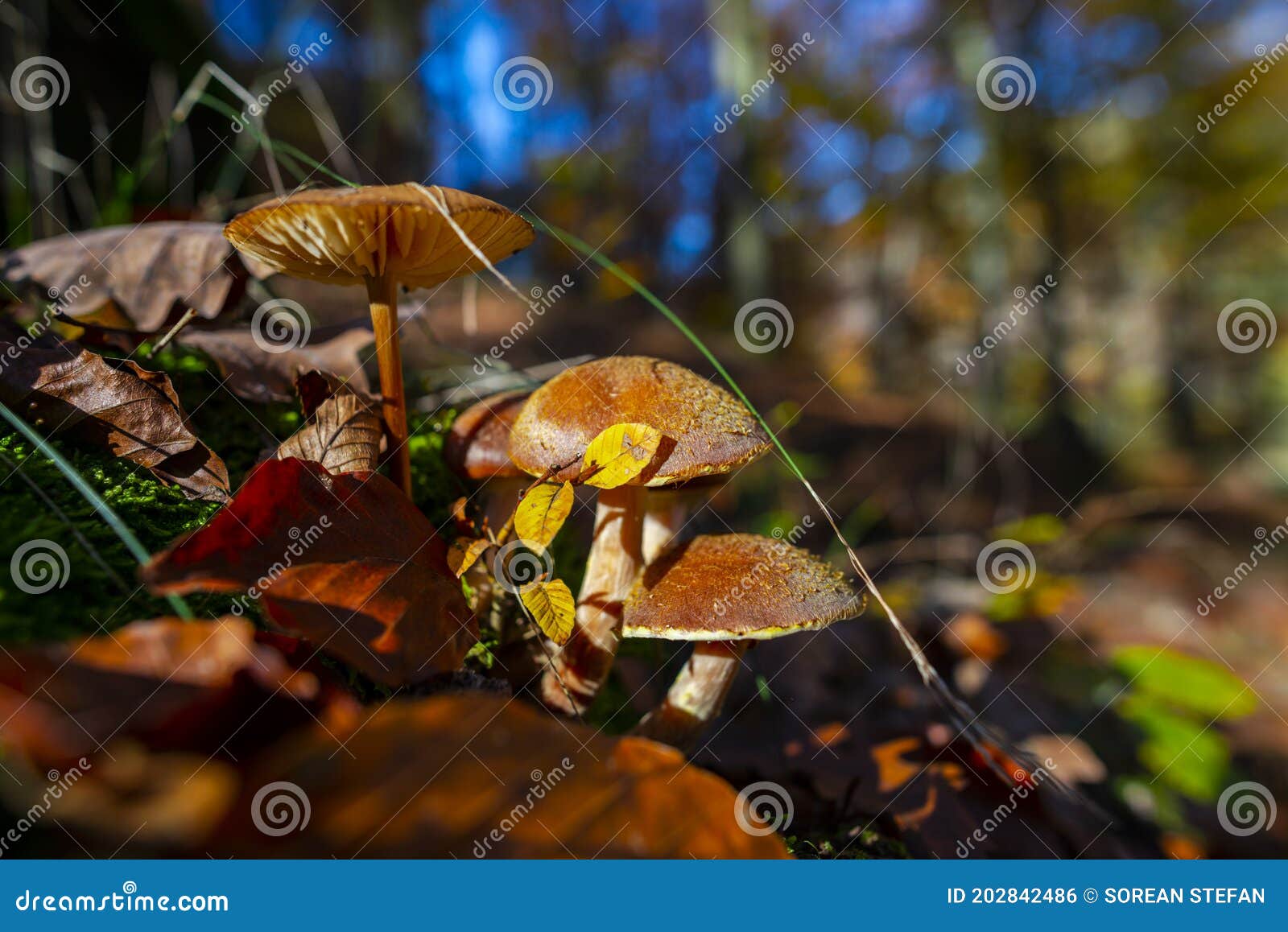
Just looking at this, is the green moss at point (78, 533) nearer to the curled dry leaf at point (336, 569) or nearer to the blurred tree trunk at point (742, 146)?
the curled dry leaf at point (336, 569)

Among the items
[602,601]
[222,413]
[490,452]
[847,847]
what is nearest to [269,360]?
[222,413]

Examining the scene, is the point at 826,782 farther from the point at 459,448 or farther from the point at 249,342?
the point at 249,342

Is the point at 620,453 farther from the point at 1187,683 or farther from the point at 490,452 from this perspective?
the point at 1187,683

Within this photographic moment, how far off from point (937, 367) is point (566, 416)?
16357mm

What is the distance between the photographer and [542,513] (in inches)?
52.4

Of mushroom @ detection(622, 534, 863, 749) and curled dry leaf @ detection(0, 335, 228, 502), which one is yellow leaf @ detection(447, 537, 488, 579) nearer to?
mushroom @ detection(622, 534, 863, 749)

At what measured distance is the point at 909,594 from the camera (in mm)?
4312

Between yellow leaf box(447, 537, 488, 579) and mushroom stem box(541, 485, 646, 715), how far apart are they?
1.21 ft

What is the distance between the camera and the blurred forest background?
118 inches

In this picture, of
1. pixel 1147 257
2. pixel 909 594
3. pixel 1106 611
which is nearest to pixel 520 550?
pixel 909 594

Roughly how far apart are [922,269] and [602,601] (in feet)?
57.1

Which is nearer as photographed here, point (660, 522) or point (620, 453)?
point (620, 453)

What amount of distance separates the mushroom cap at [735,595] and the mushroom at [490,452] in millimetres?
458

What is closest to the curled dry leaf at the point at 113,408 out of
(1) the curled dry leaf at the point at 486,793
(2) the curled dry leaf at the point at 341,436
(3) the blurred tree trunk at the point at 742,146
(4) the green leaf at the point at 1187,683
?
(2) the curled dry leaf at the point at 341,436
